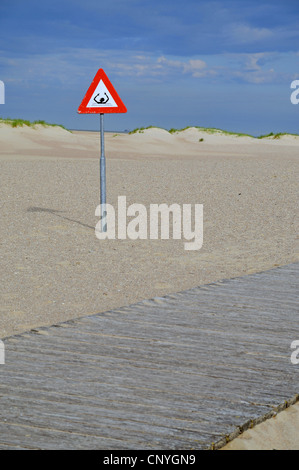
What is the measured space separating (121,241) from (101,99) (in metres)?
2.36

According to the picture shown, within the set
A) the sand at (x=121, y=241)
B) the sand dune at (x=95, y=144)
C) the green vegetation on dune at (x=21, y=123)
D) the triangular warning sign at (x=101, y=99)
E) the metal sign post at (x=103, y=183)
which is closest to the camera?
the sand at (x=121, y=241)

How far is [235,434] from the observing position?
10.5ft

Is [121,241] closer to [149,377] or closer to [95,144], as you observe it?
[149,377]

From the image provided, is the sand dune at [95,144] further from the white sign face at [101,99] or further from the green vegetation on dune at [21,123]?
the white sign face at [101,99]

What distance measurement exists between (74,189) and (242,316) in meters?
9.90

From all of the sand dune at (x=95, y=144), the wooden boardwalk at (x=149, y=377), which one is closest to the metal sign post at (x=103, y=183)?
the wooden boardwalk at (x=149, y=377)

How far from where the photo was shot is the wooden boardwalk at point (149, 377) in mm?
3107

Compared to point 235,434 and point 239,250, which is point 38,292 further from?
point 235,434

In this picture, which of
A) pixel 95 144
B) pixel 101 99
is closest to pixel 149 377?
pixel 101 99

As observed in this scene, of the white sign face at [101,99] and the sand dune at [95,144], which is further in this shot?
the sand dune at [95,144]

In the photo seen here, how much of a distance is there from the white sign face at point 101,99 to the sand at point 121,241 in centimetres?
223

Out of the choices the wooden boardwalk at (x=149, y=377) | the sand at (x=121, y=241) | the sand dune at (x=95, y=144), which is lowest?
the wooden boardwalk at (x=149, y=377)

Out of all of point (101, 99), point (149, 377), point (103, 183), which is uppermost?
point (101, 99)

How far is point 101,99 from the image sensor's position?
9.24m
